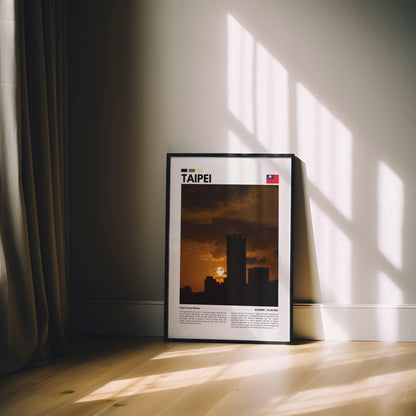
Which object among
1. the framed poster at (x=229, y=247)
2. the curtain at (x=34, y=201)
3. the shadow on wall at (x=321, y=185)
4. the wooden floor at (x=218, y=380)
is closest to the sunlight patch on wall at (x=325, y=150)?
the shadow on wall at (x=321, y=185)

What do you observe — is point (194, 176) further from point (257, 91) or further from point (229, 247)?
point (257, 91)

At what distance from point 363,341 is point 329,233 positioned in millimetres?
560

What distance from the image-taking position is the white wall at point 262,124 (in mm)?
2369

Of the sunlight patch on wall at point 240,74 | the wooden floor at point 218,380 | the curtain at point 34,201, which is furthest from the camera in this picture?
the sunlight patch on wall at point 240,74

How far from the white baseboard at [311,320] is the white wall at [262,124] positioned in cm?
1

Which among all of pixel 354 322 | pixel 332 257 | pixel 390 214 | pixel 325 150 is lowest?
pixel 354 322

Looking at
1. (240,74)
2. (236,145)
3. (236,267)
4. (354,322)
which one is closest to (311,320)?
(354,322)

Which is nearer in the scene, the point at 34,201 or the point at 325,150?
the point at 34,201

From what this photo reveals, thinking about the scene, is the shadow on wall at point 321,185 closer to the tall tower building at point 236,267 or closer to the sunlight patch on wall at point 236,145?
the sunlight patch on wall at point 236,145

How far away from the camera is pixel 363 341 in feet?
7.76

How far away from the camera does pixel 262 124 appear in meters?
2.45

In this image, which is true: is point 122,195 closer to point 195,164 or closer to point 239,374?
point 195,164

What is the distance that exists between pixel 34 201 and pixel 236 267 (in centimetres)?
102

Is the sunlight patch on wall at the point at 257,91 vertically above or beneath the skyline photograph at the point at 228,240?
above
